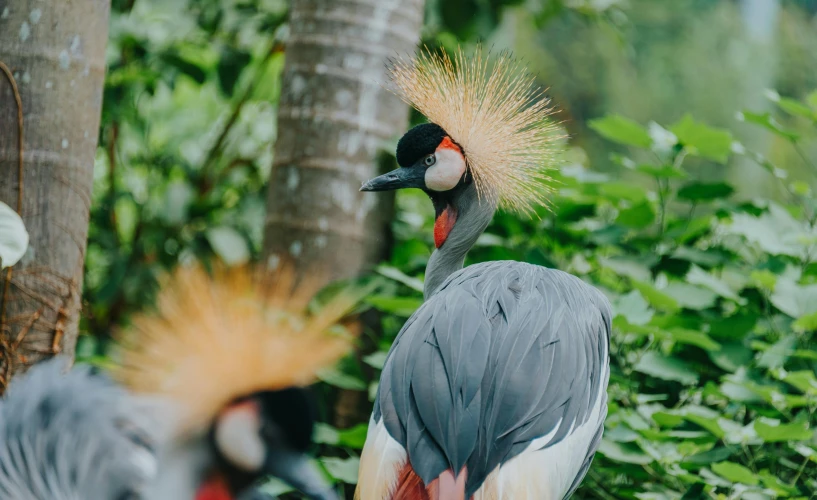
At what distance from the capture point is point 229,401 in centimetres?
142

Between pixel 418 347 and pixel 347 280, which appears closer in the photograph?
pixel 418 347

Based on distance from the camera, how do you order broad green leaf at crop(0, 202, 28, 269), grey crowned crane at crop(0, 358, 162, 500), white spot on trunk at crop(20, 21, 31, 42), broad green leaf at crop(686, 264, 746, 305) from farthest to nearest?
broad green leaf at crop(686, 264, 746, 305), white spot on trunk at crop(20, 21, 31, 42), broad green leaf at crop(0, 202, 28, 269), grey crowned crane at crop(0, 358, 162, 500)

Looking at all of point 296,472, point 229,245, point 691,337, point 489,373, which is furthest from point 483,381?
point 229,245

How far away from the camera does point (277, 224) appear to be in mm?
2807

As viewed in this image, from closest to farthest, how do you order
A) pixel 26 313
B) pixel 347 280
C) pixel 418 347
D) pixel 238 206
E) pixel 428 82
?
pixel 418 347
pixel 26 313
pixel 428 82
pixel 347 280
pixel 238 206

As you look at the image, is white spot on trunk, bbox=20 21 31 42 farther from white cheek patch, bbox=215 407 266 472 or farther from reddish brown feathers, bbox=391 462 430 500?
reddish brown feathers, bbox=391 462 430 500

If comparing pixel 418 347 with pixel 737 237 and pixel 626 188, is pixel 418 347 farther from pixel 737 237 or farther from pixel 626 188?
pixel 737 237

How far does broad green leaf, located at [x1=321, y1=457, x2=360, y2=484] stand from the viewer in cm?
236

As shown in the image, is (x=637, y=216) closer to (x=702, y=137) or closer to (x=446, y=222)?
(x=702, y=137)

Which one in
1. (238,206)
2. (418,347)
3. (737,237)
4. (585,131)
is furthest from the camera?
(585,131)

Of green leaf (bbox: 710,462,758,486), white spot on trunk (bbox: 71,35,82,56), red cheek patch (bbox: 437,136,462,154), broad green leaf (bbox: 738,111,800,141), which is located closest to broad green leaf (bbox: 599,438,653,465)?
green leaf (bbox: 710,462,758,486)

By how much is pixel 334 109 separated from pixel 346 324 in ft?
2.03

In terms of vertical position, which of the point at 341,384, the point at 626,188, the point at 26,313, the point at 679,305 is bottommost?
the point at 341,384

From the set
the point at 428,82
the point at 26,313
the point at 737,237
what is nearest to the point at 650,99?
the point at 737,237
